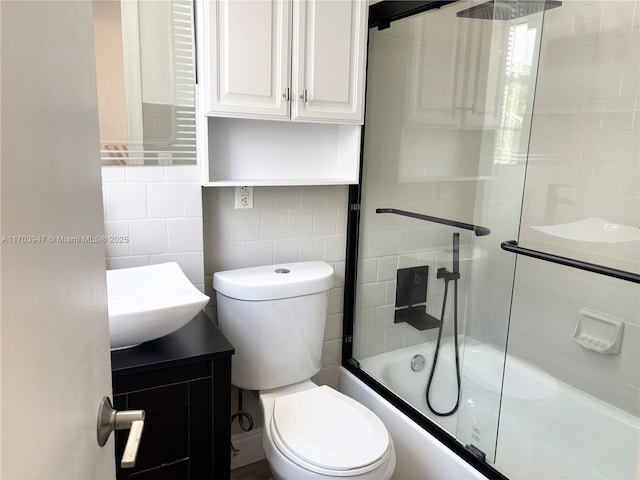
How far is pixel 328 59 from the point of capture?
6.06 ft

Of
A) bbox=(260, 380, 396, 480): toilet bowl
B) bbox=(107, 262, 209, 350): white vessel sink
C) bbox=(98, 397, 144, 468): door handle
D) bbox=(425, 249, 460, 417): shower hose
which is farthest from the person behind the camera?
bbox=(425, 249, 460, 417): shower hose

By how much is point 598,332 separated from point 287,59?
1.64m

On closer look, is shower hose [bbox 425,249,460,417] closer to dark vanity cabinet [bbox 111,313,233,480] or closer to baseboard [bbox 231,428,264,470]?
baseboard [bbox 231,428,264,470]

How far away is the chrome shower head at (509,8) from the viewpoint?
1.84 meters

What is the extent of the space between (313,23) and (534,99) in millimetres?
941

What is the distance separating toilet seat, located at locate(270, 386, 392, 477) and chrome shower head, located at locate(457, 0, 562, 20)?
5.20 feet

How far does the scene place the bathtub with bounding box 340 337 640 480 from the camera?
1805mm

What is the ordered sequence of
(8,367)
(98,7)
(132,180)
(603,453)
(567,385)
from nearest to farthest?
1. (8,367)
2. (98,7)
3. (132,180)
4. (603,453)
5. (567,385)

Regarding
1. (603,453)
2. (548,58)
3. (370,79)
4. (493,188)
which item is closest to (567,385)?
(603,453)

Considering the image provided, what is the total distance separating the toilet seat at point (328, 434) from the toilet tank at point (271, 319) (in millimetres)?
126

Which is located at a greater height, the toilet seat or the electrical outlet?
the electrical outlet

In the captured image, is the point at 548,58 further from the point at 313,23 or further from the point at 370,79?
the point at 313,23

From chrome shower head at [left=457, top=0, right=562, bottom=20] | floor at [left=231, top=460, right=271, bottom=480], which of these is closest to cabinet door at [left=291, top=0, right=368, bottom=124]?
chrome shower head at [left=457, top=0, right=562, bottom=20]

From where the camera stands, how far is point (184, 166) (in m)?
1.82
